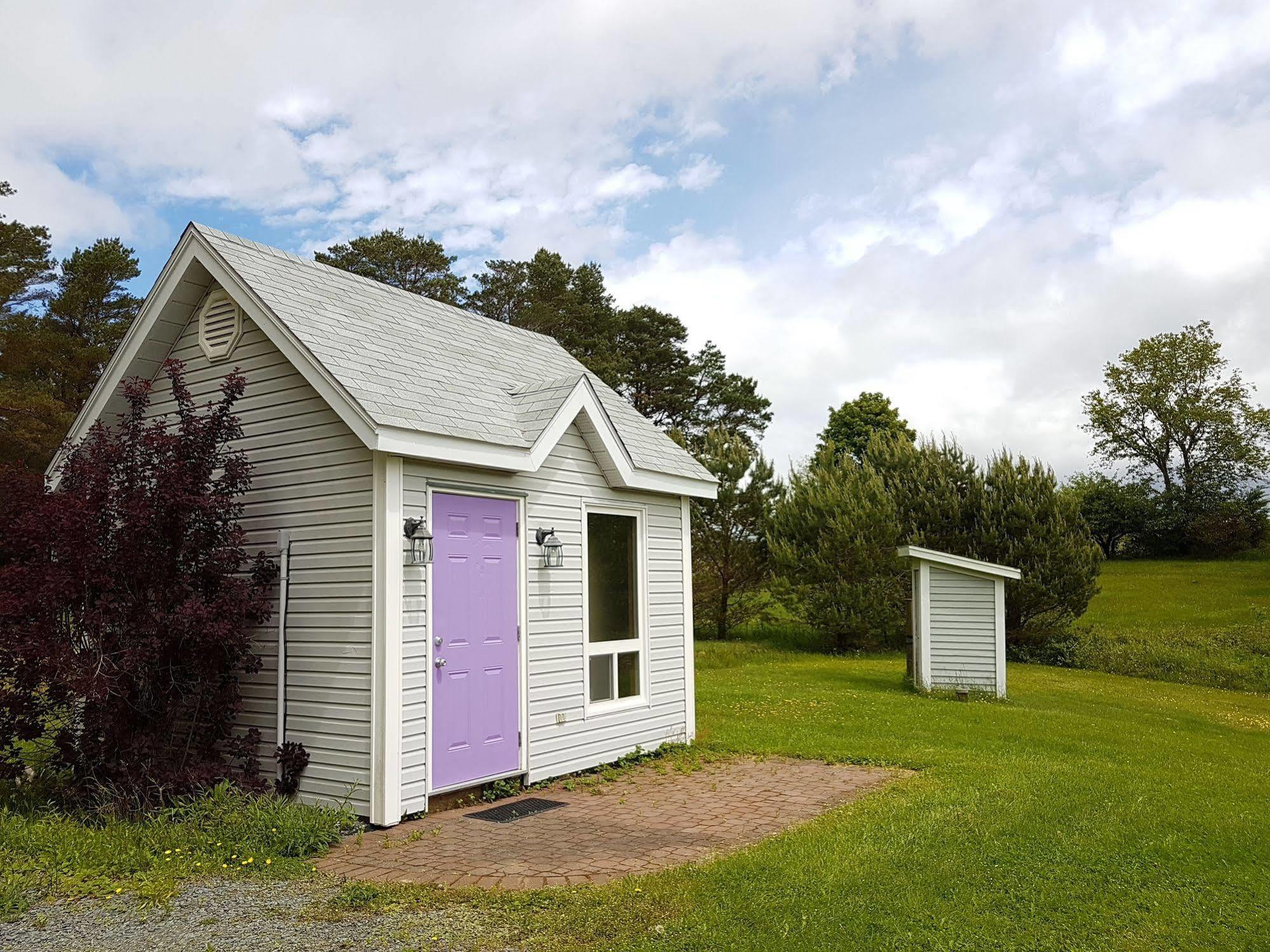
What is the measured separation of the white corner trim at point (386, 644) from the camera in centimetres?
655

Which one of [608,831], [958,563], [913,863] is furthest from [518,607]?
[958,563]

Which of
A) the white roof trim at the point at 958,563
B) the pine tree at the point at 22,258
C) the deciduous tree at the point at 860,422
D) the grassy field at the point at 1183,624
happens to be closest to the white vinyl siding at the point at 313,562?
the white roof trim at the point at 958,563

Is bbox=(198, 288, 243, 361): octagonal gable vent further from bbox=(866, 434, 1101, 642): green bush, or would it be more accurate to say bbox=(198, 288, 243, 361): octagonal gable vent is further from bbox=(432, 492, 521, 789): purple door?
bbox=(866, 434, 1101, 642): green bush

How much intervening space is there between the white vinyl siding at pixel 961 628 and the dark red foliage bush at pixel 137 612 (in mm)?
11028

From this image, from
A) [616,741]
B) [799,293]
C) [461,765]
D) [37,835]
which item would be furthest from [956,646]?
[37,835]

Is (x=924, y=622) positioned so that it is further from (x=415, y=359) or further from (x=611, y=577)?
(x=415, y=359)

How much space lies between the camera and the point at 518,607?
7.92m

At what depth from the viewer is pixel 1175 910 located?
15.6ft

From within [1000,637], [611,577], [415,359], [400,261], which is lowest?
[1000,637]

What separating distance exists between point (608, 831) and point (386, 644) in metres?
2.11

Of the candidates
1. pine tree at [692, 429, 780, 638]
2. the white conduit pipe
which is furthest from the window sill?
pine tree at [692, 429, 780, 638]

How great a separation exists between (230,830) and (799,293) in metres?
12.9

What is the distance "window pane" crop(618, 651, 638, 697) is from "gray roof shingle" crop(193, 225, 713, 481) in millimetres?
1941

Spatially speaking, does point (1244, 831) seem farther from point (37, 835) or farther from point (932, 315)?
point (932, 315)
